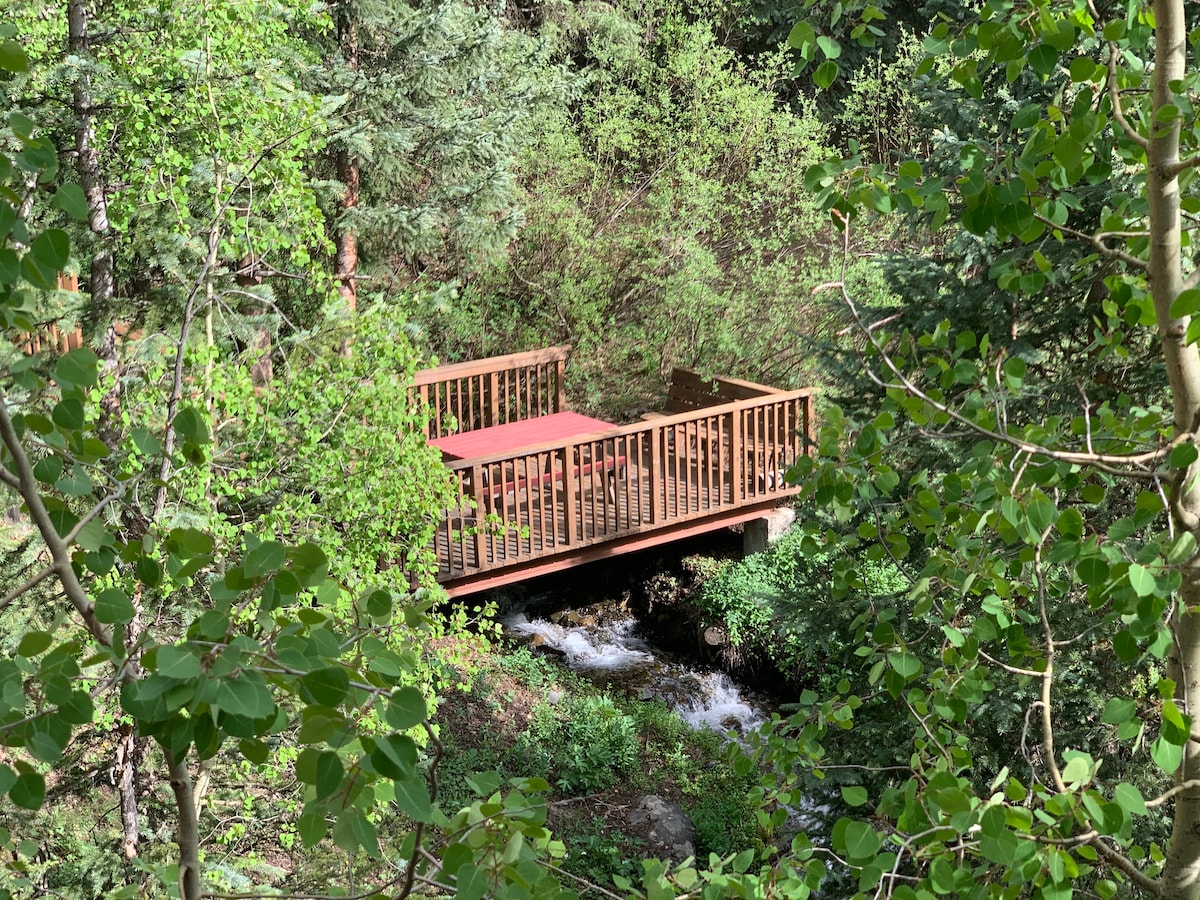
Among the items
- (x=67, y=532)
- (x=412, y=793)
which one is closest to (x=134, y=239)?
(x=67, y=532)

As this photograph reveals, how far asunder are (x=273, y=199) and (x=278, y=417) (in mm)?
1031

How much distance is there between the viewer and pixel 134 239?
6574 millimetres

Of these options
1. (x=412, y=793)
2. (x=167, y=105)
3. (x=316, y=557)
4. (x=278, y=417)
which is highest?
(x=167, y=105)

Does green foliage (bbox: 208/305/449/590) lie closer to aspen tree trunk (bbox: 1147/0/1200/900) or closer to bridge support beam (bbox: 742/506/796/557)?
aspen tree trunk (bbox: 1147/0/1200/900)

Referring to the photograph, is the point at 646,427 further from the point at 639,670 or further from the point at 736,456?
the point at 639,670

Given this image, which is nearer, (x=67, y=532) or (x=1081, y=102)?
(x=67, y=532)

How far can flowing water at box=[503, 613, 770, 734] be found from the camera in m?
9.81

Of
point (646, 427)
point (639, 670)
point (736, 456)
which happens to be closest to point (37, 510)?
point (646, 427)

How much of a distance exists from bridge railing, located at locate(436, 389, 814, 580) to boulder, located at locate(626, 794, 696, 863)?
232 cm

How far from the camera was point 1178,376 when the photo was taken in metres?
2.13

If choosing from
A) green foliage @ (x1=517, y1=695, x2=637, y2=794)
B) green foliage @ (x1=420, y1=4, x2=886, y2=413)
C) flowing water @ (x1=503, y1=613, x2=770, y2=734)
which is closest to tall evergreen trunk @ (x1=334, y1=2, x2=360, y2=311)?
green foliage @ (x1=420, y1=4, x2=886, y2=413)

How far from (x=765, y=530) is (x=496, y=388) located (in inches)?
114

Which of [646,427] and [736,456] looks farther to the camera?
[736,456]

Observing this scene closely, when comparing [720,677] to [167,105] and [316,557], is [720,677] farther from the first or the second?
[316,557]
